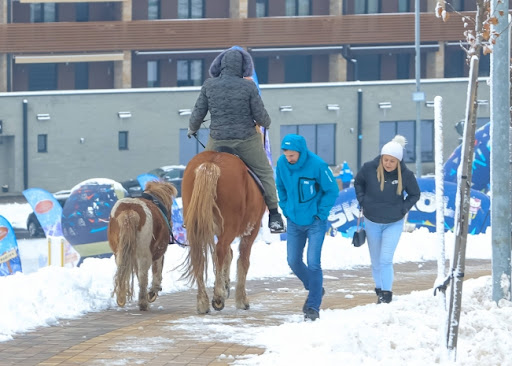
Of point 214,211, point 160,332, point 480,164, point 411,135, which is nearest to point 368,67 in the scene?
point 411,135

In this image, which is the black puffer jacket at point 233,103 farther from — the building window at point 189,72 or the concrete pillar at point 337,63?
the building window at point 189,72

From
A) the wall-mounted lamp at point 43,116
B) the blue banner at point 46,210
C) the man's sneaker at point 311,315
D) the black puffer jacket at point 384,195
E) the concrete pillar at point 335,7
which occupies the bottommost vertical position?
the man's sneaker at point 311,315

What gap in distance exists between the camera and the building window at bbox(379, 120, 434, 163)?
56500 mm

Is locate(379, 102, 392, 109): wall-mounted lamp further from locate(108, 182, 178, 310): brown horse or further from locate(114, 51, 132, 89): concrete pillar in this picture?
locate(108, 182, 178, 310): brown horse

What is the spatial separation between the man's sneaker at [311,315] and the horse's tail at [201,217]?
1.17 m

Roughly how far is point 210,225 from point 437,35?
168ft

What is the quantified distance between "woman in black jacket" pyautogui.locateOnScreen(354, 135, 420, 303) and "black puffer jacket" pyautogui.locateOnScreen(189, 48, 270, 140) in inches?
50.7

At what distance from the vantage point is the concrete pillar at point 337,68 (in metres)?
60.2

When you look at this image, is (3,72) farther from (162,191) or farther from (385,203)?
(385,203)

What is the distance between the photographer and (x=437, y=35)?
60156mm

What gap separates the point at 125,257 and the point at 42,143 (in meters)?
44.1

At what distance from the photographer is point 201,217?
10.7 meters

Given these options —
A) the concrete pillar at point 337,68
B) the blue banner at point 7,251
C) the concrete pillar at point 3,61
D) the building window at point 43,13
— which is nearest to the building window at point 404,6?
the concrete pillar at point 337,68

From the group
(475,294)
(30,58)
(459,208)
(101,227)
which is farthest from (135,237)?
(30,58)
